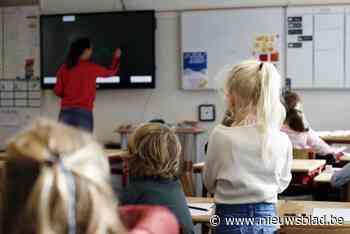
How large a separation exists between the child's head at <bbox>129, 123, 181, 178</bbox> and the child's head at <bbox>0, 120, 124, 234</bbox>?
4.55 feet

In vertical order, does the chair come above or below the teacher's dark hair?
below

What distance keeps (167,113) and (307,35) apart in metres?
1.75

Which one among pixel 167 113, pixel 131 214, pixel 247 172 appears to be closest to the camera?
pixel 131 214

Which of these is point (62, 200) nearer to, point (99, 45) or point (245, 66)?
point (245, 66)

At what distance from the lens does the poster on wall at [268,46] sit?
6.38 m

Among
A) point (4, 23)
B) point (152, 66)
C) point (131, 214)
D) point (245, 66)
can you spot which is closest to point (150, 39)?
point (152, 66)

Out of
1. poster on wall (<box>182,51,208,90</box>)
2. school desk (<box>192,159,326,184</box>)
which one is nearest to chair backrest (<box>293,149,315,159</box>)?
school desk (<box>192,159,326,184</box>)

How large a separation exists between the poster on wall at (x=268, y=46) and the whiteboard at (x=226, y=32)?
0.02 meters

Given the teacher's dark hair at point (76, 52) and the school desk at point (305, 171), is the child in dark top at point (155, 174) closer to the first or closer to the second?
the school desk at point (305, 171)

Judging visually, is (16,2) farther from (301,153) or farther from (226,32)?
(301,153)

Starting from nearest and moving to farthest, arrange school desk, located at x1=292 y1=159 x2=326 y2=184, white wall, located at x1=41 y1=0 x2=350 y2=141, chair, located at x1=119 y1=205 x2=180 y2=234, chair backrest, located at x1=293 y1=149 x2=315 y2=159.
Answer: chair, located at x1=119 y1=205 x2=180 y2=234 → school desk, located at x1=292 y1=159 x2=326 y2=184 → chair backrest, located at x1=293 y1=149 x2=315 y2=159 → white wall, located at x1=41 y1=0 x2=350 y2=141

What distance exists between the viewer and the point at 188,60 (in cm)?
658

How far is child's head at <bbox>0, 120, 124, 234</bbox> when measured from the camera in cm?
81

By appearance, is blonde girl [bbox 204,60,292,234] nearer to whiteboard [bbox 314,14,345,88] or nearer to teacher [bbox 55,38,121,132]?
teacher [bbox 55,38,121,132]
